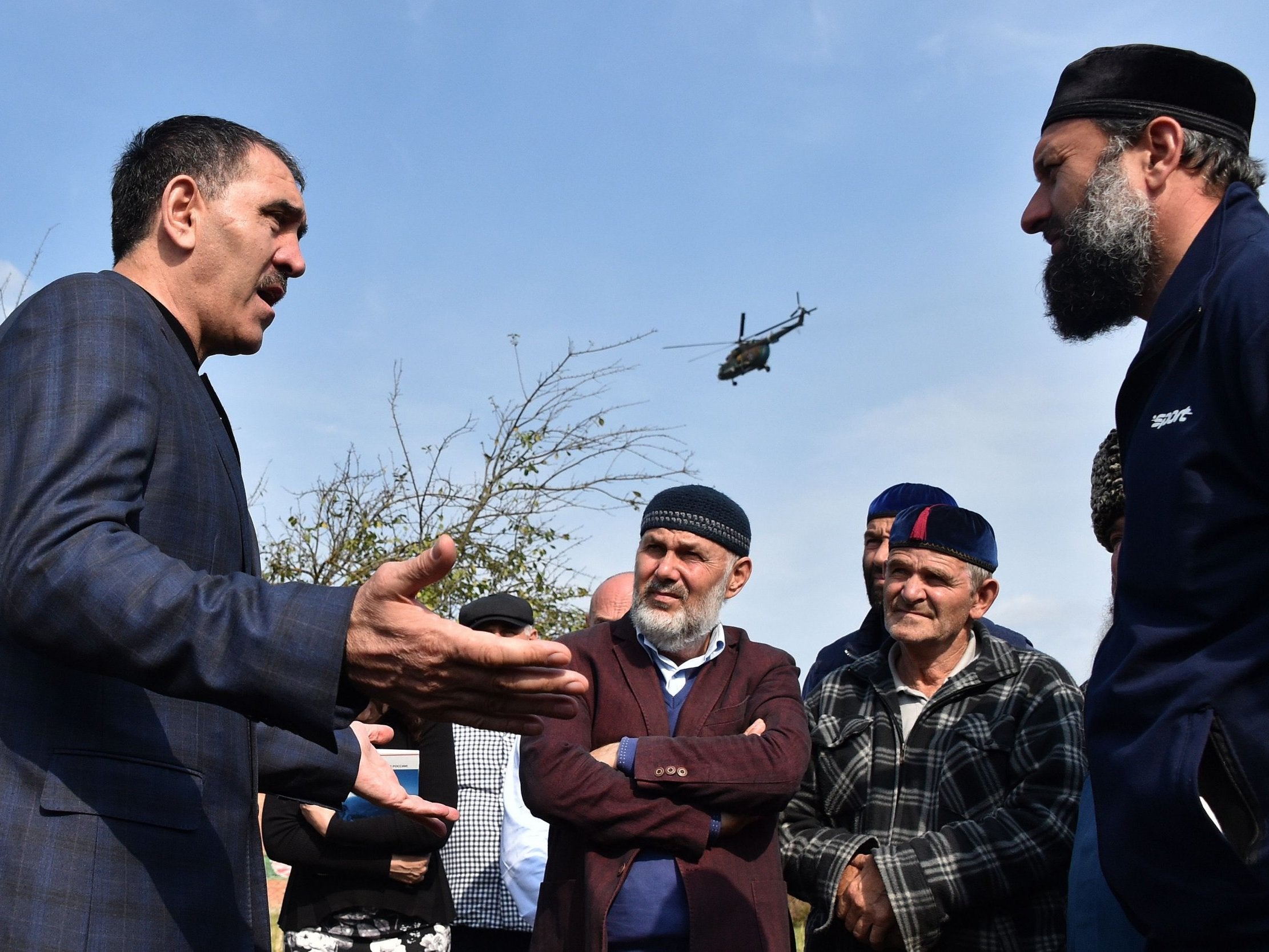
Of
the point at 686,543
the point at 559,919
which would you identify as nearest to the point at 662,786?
the point at 559,919

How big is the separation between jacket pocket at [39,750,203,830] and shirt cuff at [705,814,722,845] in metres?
2.02

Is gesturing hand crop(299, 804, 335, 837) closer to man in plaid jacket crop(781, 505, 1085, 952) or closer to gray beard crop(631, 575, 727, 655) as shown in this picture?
gray beard crop(631, 575, 727, 655)

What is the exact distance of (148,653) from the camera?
5.96 feet

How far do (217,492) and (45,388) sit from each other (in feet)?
1.19

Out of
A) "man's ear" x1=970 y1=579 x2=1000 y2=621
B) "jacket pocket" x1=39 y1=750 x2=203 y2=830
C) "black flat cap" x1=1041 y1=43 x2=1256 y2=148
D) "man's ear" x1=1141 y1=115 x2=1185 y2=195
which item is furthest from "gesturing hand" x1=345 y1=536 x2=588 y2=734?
"man's ear" x1=970 y1=579 x2=1000 y2=621

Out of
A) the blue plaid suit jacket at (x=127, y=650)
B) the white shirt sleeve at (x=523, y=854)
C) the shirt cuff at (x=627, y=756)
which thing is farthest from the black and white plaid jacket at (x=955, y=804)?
the blue plaid suit jacket at (x=127, y=650)

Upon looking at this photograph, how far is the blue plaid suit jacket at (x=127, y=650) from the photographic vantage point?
1.84 metres

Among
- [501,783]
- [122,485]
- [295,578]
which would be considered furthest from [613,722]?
[295,578]

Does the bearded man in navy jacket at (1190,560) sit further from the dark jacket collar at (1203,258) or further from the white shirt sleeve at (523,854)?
the white shirt sleeve at (523,854)

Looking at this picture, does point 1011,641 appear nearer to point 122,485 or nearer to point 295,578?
point 122,485

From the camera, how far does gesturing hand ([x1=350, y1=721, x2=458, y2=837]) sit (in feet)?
9.40

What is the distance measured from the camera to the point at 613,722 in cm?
405

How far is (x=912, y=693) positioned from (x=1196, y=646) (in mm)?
2191

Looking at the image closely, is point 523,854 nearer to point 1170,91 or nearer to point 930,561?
point 930,561
